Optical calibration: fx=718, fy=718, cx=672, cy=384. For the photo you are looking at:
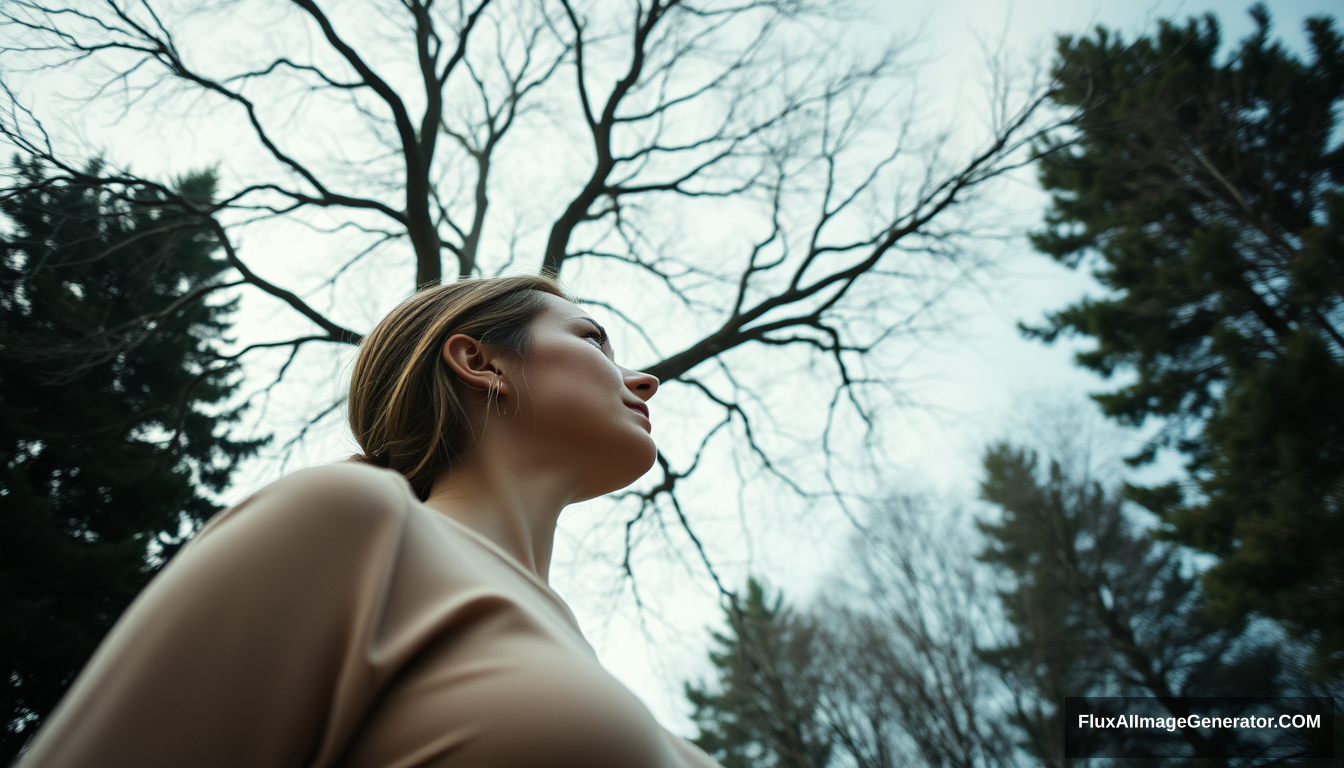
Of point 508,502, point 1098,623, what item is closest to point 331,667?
point 508,502

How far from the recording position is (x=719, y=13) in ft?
22.7

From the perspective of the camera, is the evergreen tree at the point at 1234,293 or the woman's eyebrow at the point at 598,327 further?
the evergreen tree at the point at 1234,293

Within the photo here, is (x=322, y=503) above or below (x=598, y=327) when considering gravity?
below

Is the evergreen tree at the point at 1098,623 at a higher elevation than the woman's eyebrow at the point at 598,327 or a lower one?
higher

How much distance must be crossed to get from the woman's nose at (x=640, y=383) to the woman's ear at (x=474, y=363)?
0.98 feet

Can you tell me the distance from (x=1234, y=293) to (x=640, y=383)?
12546 mm

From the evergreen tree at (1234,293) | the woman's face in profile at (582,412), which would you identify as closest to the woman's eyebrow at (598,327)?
the woman's face in profile at (582,412)

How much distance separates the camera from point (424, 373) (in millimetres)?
1439

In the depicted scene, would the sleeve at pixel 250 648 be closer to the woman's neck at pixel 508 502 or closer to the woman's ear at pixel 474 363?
the woman's neck at pixel 508 502

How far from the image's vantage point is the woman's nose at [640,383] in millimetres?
1642

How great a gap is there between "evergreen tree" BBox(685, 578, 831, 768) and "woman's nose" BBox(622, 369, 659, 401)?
521 centimetres

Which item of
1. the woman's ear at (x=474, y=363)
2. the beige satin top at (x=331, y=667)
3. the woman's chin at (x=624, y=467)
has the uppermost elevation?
the woman's ear at (x=474, y=363)

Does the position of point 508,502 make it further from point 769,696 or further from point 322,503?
point 769,696

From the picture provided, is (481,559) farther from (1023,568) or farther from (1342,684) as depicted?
(1023,568)
